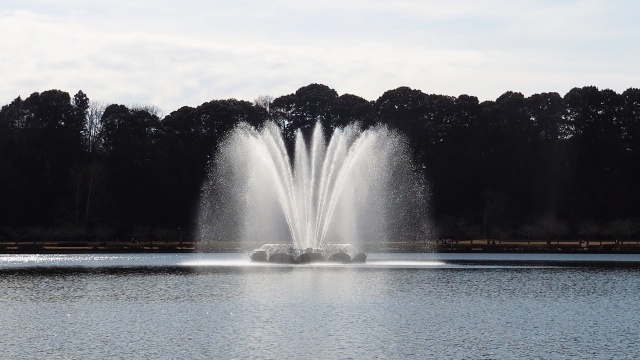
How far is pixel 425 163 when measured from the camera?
153m

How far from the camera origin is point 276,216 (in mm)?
132125

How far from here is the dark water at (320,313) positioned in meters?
39.8

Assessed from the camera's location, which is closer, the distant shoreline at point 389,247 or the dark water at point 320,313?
the dark water at point 320,313

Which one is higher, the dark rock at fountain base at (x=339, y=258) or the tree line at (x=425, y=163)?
the tree line at (x=425, y=163)

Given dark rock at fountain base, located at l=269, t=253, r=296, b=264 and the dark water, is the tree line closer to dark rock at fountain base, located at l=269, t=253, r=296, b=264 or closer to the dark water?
dark rock at fountain base, located at l=269, t=253, r=296, b=264

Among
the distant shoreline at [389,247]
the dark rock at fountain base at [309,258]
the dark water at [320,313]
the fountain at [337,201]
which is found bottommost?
the dark water at [320,313]

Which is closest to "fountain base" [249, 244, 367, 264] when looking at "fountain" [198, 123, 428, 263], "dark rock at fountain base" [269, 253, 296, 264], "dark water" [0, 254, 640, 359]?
"dark rock at fountain base" [269, 253, 296, 264]

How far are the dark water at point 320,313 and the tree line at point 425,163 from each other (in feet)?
182

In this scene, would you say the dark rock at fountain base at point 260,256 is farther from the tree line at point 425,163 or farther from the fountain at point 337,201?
the tree line at point 425,163

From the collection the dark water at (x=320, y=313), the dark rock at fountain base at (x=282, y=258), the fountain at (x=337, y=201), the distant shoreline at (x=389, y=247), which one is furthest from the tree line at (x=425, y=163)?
the dark water at (x=320, y=313)

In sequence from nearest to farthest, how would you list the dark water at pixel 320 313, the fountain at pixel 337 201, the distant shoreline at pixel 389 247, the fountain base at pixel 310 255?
the dark water at pixel 320 313 → the fountain base at pixel 310 255 → the distant shoreline at pixel 389 247 → the fountain at pixel 337 201

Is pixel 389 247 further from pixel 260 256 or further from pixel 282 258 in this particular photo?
pixel 282 258

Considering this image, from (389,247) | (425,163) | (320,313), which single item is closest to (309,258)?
(320,313)

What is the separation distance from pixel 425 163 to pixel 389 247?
99.6 ft
